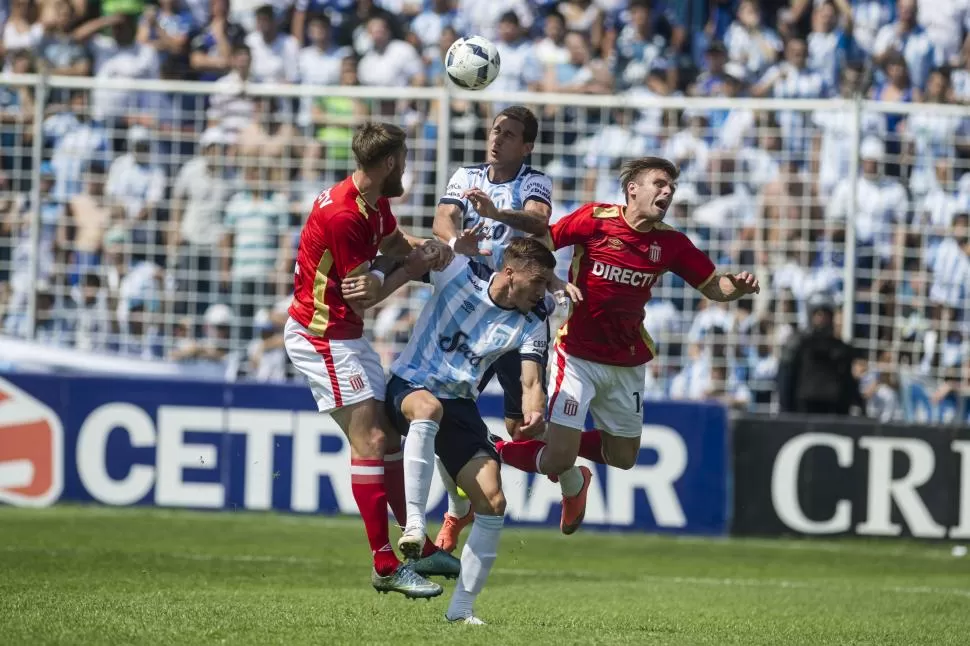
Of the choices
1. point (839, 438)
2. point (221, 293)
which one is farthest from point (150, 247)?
point (839, 438)

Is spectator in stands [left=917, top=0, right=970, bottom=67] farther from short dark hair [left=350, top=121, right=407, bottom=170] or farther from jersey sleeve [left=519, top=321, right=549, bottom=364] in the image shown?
short dark hair [left=350, top=121, right=407, bottom=170]

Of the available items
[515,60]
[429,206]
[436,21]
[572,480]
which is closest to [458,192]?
[572,480]

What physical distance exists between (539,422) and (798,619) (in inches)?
84.5

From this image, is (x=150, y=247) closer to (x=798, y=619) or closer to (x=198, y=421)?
(x=198, y=421)

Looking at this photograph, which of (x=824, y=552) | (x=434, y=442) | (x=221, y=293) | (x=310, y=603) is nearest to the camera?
(x=434, y=442)

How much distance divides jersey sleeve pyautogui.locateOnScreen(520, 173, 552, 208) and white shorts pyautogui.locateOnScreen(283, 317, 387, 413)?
1658 millimetres

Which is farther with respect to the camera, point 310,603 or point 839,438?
point 839,438

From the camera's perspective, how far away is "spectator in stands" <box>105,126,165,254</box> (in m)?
15.9

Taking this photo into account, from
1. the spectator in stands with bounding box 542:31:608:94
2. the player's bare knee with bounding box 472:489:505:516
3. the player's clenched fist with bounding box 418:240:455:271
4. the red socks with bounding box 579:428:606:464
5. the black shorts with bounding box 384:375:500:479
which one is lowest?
the player's bare knee with bounding box 472:489:505:516

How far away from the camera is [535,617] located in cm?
888

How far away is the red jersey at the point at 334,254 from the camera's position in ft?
27.8

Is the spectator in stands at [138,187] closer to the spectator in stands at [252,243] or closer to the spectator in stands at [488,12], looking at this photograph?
the spectator in stands at [252,243]

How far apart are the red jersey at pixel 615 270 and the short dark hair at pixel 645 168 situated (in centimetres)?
22

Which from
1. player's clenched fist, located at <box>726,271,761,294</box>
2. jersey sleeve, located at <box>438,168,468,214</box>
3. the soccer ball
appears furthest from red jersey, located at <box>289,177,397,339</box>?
player's clenched fist, located at <box>726,271,761,294</box>
